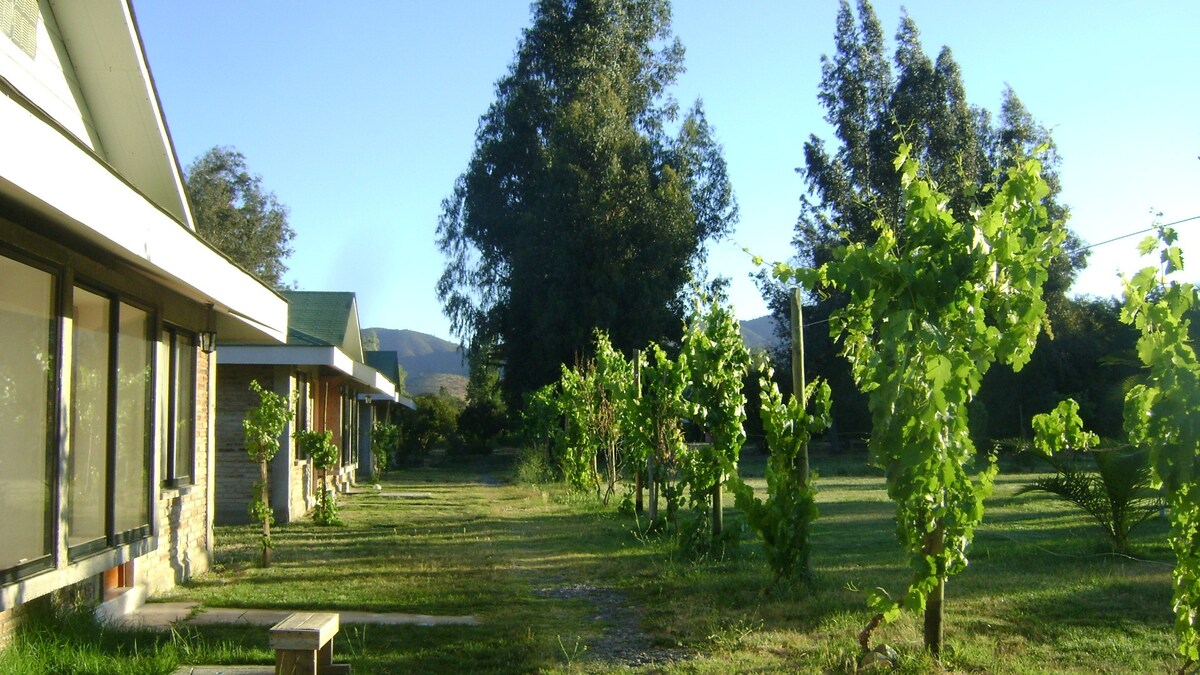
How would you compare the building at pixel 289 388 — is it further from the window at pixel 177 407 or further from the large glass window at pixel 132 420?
the large glass window at pixel 132 420

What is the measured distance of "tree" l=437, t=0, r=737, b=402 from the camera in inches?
1195

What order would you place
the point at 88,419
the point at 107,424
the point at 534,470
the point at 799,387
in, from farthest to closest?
the point at 534,470 < the point at 799,387 < the point at 107,424 < the point at 88,419

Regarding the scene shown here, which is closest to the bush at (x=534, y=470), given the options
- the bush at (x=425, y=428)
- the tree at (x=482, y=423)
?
the bush at (x=425, y=428)

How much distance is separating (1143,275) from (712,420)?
604 cm

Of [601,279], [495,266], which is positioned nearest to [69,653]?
[601,279]

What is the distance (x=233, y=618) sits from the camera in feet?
25.4

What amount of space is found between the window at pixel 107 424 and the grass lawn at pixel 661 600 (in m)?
0.78

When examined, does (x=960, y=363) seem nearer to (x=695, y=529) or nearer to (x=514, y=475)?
(x=695, y=529)

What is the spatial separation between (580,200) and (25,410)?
25034 mm

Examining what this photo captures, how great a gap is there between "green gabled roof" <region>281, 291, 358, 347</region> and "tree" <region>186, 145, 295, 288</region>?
2449 centimetres

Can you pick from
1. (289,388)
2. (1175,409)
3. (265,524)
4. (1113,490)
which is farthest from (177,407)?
(1113,490)

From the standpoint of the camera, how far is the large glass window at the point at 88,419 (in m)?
6.26

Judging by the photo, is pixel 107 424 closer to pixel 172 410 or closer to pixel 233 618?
pixel 233 618

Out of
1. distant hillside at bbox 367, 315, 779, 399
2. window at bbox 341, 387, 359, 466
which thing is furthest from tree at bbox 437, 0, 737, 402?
distant hillside at bbox 367, 315, 779, 399
